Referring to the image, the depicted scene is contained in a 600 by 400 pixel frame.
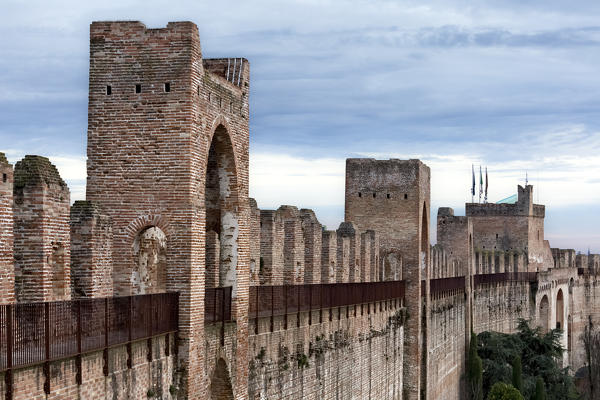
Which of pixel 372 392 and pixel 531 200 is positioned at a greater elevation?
pixel 531 200

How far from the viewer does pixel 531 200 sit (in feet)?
237

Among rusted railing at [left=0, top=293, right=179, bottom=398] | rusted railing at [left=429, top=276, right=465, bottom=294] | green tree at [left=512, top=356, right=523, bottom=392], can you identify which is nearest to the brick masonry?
rusted railing at [left=0, top=293, right=179, bottom=398]

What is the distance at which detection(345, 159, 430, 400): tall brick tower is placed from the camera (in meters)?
37.6

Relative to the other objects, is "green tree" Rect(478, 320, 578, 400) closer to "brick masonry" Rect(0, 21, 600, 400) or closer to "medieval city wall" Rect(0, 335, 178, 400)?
"brick masonry" Rect(0, 21, 600, 400)

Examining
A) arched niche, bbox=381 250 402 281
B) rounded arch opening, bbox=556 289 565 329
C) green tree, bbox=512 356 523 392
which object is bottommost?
green tree, bbox=512 356 523 392

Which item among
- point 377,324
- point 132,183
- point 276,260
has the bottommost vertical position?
point 377,324

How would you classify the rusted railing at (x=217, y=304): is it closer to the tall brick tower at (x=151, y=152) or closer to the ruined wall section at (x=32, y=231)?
the tall brick tower at (x=151, y=152)

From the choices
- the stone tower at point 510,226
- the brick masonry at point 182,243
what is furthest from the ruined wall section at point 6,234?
the stone tower at point 510,226

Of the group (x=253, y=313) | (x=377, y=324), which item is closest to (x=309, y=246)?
(x=253, y=313)

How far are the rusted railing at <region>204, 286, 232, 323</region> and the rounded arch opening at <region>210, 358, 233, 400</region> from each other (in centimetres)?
87

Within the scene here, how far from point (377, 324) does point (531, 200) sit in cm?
4244

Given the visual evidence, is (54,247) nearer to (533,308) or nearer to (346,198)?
(346,198)

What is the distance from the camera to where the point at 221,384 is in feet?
64.0

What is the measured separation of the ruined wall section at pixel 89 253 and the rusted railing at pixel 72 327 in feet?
2.00
